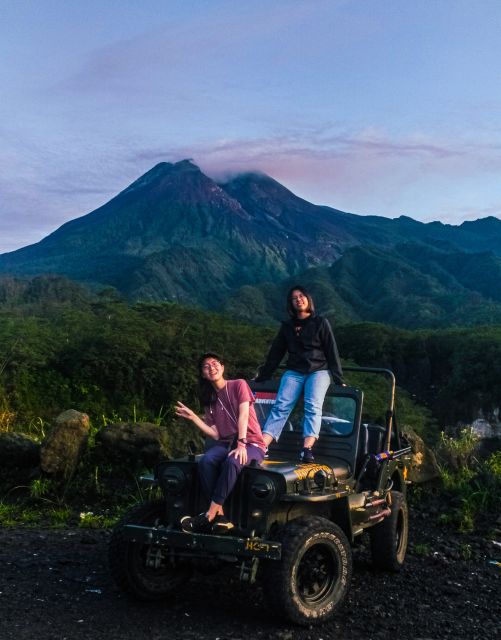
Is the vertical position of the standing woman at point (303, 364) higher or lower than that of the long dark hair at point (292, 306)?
lower

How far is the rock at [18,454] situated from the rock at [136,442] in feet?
2.64

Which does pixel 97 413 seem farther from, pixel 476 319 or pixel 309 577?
pixel 476 319

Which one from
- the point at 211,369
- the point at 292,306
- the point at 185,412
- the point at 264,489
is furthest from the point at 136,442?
the point at 264,489

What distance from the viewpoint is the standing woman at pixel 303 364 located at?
6.73 m

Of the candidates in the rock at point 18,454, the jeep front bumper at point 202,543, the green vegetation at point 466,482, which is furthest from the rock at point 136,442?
the jeep front bumper at point 202,543

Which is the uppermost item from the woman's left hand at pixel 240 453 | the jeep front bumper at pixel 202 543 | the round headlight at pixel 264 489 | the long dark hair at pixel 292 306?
the long dark hair at pixel 292 306

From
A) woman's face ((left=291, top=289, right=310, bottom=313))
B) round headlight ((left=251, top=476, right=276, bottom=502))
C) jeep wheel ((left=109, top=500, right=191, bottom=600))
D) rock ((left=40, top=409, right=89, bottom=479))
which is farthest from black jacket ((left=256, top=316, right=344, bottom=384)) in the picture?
rock ((left=40, top=409, right=89, bottom=479))

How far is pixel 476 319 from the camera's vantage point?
97625 millimetres

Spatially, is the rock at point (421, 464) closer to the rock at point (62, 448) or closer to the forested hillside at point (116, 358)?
the rock at point (62, 448)

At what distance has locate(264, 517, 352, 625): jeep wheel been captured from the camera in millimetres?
5227

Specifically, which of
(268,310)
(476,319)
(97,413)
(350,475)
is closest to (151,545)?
(350,475)

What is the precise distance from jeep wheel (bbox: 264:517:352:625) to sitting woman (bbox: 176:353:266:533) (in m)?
0.49

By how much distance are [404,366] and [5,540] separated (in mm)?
47110

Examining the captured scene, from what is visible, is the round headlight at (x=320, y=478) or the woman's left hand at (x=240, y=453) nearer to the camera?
the woman's left hand at (x=240, y=453)
